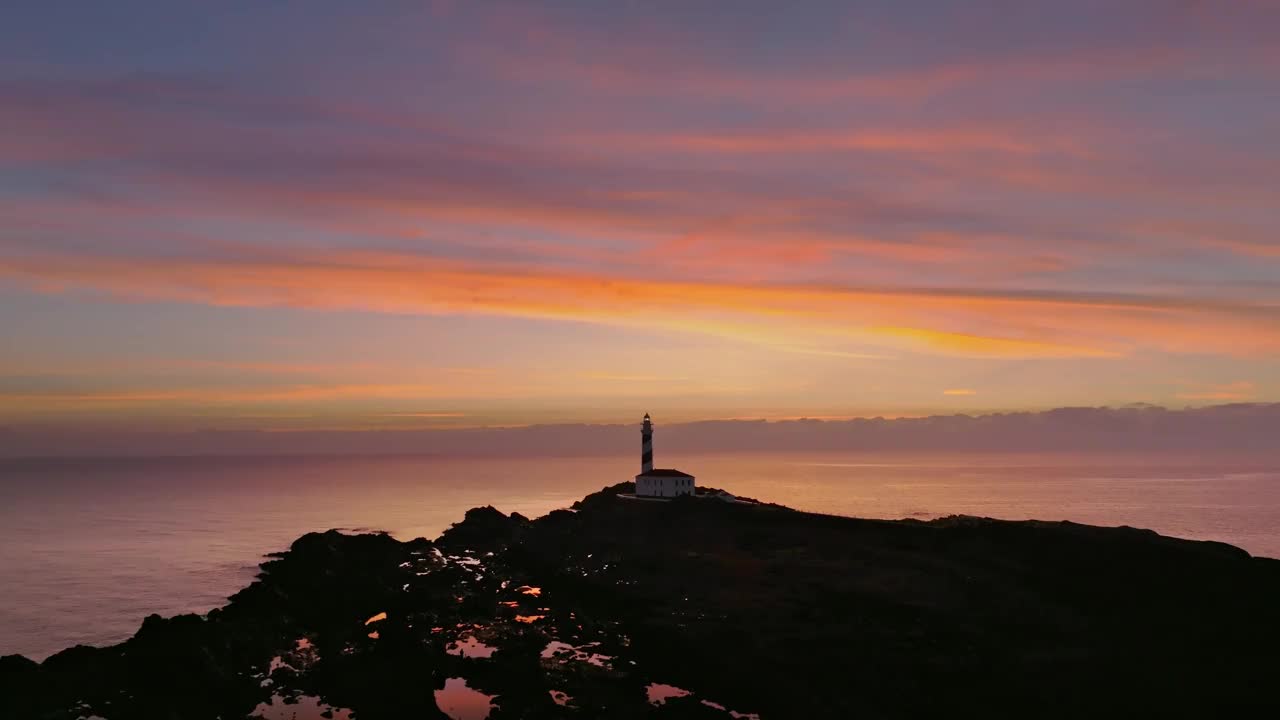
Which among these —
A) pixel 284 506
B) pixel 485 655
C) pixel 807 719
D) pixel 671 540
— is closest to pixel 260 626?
pixel 485 655

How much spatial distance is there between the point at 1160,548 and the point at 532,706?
49923mm

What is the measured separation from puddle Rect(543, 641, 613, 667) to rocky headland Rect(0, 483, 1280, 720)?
0.76 ft

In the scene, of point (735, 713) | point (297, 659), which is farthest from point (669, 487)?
point (735, 713)

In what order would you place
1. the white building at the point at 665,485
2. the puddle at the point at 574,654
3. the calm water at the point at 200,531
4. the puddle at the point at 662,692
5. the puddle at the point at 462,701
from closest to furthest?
the puddle at the point at 462,701, the puddle at the point at 662,692, the puddle at the point at 574,654, the calm water at the point at 200,531, the white building at the point at 665,485

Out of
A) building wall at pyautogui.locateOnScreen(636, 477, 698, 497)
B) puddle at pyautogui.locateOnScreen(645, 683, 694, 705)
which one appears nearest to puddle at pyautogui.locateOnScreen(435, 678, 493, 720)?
puddle at pyautogui.locateOnScreen(645, 683, 694, 705)

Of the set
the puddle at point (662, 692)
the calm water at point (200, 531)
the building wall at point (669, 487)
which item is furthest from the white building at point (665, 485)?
the puddle at point (662, 692)

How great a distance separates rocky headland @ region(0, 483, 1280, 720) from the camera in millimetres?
39875

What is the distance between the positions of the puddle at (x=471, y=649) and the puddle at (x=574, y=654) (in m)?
3.14

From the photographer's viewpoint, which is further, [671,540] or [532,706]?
[671,540]

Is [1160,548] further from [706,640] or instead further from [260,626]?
[260,626]

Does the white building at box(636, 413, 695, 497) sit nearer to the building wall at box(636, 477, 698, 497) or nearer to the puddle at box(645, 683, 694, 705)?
the building wall at box(636, 477, 698, 497)

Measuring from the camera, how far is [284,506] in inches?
7234

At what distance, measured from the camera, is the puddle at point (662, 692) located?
4000cm

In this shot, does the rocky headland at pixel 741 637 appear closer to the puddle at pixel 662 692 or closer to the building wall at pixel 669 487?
the puddle at pixel 662 692
